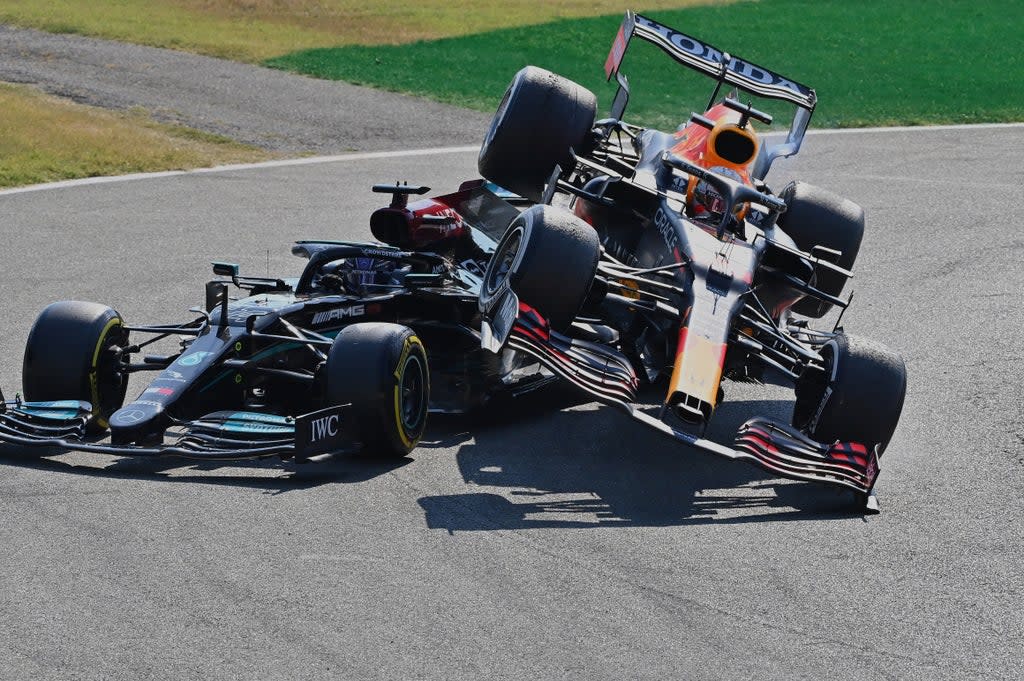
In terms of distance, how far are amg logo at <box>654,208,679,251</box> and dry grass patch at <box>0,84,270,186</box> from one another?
9.90 meters

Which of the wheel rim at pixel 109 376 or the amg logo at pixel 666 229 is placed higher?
the amg logo at pixel 666 229

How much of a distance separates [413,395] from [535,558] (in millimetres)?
1922

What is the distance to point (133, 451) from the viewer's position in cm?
820

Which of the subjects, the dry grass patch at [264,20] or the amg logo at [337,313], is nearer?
the amg logo at [337,313]

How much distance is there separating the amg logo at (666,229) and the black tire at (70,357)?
11.9ft

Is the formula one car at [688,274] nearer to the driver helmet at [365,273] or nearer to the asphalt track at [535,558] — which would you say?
the asphalt track at [535,558]

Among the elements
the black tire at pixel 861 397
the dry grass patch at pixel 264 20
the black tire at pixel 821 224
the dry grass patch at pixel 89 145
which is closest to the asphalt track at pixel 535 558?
the black tire at pixel 861 397

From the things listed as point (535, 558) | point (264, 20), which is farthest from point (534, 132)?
point (264, 20)

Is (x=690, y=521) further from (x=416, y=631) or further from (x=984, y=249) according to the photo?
(x=984, y=249)

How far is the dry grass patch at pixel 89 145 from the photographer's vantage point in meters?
18.2

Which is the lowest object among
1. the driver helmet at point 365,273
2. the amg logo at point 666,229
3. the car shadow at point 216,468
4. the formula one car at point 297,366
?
the car shadow at point 216,468

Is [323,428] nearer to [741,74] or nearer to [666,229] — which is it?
[666,229]

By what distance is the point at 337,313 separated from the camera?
9.65 m

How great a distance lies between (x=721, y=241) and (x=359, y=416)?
9.69 feet
